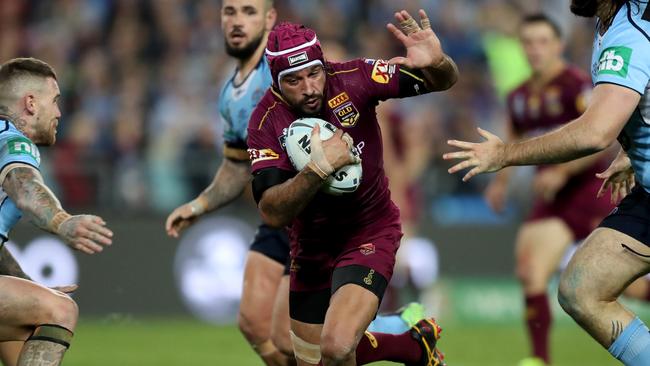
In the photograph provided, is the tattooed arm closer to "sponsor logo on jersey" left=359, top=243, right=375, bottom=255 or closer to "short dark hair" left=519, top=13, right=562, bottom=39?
"sponsor logo on jersey" left=359, top=243, right=375, bottom=255

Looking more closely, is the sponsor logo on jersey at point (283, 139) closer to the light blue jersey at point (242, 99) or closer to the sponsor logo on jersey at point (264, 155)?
the sponsor logo on jersey at point (264, 155)

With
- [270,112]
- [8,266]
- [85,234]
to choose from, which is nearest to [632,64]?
[270,112]

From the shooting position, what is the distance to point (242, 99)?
26.6 feet

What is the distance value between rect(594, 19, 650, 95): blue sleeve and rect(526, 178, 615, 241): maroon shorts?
4.23 metres

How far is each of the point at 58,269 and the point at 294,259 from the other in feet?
21.6

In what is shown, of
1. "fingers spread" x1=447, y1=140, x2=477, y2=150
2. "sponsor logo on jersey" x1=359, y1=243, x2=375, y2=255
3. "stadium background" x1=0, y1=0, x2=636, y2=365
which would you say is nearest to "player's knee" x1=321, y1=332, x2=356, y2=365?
"sponsor logo on jersey" x1=359, y1=243, x2=375, y2=255

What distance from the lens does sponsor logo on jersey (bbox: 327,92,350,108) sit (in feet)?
22.0

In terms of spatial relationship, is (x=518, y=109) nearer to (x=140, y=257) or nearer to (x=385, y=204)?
(x=385, y=204)

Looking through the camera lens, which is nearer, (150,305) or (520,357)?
(520,357)

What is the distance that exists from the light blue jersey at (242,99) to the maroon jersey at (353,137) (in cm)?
115

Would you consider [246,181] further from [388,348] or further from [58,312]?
[58,312]

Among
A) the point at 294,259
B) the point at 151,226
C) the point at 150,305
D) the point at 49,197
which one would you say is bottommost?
the point at 150,305

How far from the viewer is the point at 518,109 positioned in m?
10.7

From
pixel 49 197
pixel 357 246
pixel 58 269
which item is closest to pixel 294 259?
pixel 357 246
